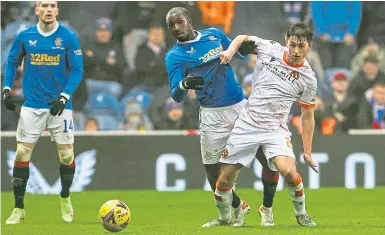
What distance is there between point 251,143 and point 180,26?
55.8 inches

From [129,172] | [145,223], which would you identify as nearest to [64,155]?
[145,223]

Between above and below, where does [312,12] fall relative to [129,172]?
above

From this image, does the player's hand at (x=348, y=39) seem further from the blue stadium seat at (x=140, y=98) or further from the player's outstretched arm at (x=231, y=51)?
the player's outstretched arm at (x=231, y=51)

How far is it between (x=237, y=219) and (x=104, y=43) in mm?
7928

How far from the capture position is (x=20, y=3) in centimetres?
1770

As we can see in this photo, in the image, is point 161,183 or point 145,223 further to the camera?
point 161,183

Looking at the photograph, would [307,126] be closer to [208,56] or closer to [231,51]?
[231,51]

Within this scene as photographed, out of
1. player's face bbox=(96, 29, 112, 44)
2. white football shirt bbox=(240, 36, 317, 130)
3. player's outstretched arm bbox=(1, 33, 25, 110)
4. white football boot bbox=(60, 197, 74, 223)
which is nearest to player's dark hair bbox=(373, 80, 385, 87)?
player's face bbox=(96, 29, 112, 44)

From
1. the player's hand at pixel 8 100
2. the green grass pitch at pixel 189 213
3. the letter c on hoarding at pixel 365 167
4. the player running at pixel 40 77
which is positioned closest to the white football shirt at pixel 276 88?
the green grass pitch at pixel 189 213

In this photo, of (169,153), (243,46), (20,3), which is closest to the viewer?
(243,46)

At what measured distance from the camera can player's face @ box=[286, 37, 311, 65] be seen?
966 cm

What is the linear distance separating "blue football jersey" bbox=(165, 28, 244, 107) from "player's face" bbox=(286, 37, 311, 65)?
0.87 metres

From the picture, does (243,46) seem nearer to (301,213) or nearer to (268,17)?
(301,213)

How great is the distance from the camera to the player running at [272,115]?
390 inches
